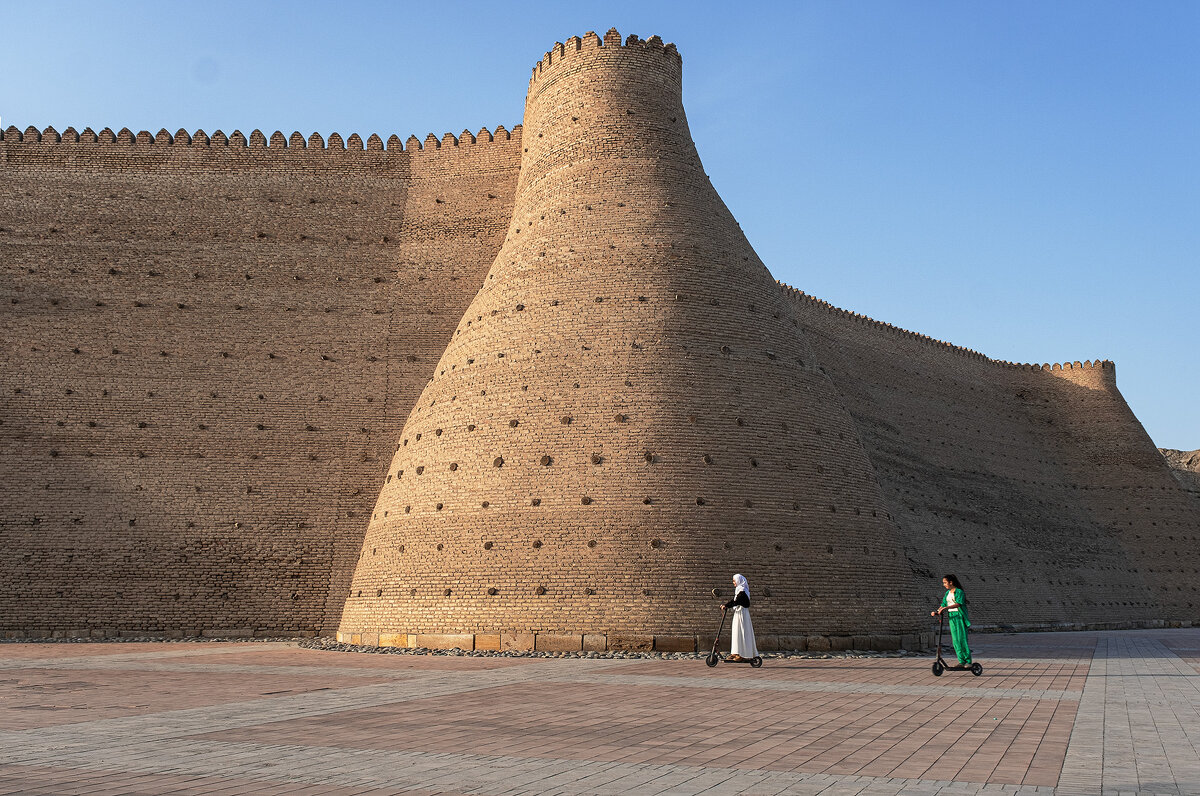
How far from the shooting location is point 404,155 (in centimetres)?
2084

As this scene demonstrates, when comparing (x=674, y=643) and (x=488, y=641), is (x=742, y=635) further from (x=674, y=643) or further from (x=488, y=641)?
(x=488, y=641)

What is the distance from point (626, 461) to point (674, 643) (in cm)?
237

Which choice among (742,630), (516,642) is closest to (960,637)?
(742,630)

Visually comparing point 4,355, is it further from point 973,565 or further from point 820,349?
point 973,565

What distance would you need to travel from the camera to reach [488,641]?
12844 mm

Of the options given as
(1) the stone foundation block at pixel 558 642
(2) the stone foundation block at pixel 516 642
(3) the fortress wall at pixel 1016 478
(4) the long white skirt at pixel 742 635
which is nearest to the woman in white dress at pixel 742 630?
(4) the long white skirt at pixel 742 635

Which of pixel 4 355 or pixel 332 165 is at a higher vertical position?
pixel 332 165

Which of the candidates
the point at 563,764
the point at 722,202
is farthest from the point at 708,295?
the point at 563,764

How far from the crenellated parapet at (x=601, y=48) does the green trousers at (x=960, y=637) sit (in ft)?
36.3

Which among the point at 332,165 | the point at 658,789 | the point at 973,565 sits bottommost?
the point at 658,789

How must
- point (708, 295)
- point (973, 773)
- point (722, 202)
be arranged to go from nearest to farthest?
1. point (973, 773)
2. point (708, 295)
3. point (722, 202)

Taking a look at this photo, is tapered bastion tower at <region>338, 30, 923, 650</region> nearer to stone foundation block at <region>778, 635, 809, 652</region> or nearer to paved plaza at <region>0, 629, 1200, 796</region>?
stone foundation block at <region>778, 635, 809, 652</region>

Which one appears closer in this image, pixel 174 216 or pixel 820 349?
pixel 174 216

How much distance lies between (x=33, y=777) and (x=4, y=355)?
1657 centimetres
